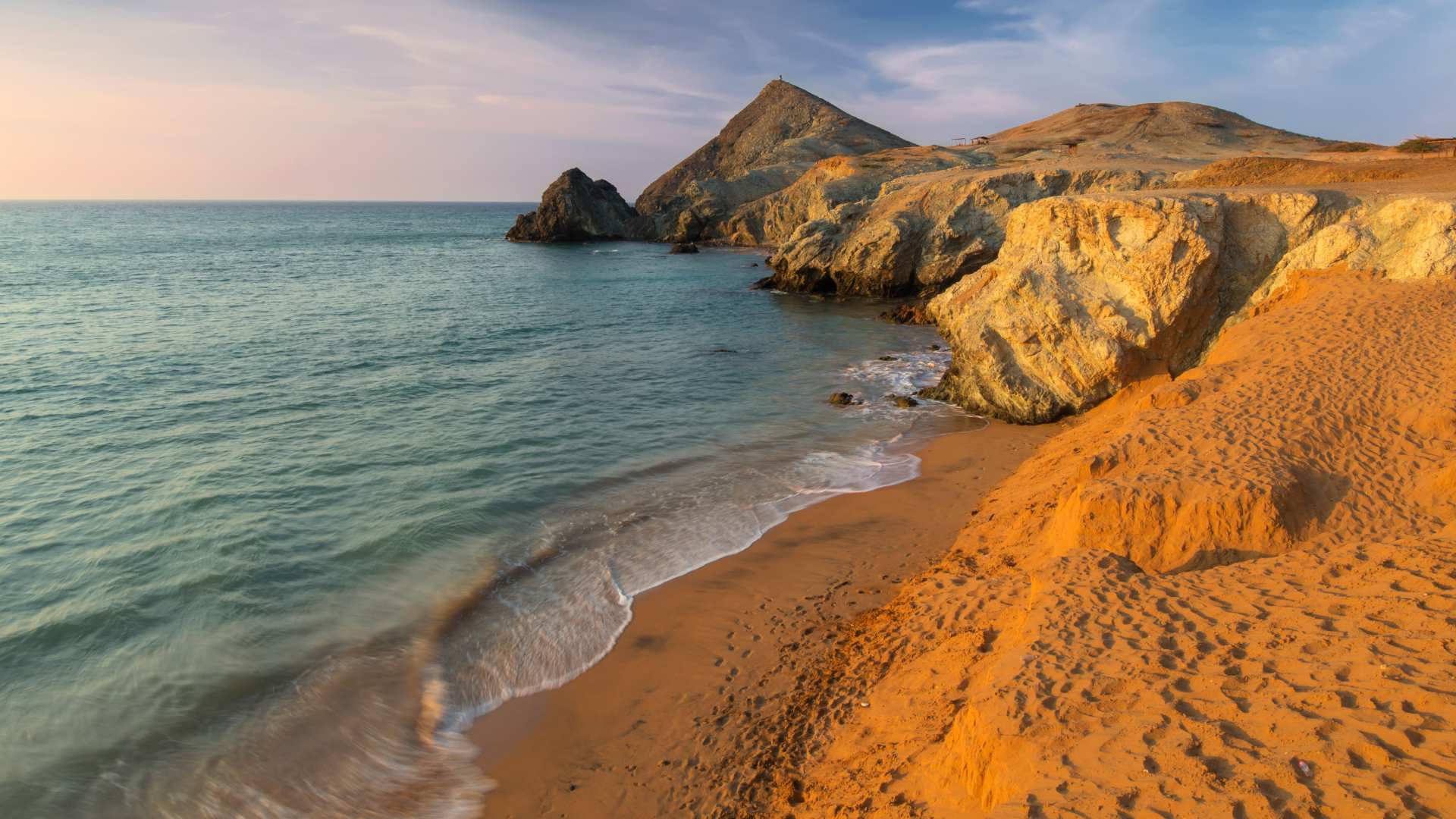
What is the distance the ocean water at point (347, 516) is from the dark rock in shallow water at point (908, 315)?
1878mm

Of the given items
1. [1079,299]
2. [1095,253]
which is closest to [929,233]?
[1095,253]

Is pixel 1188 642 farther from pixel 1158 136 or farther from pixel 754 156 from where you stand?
pixel 754 156

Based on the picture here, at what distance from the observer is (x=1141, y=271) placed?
1470 centimetres

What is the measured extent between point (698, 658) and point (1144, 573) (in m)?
4.78

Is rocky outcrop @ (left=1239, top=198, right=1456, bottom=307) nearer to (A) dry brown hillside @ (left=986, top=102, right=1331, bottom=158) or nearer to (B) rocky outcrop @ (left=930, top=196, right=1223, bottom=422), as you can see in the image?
(B) rocky outcrop @ (left=930, top=196, right=1223, bottom=422)

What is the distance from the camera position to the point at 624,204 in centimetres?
8069

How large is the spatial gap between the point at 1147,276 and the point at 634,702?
42.7 feet

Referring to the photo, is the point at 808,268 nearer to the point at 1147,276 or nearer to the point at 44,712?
the point at 1147,276

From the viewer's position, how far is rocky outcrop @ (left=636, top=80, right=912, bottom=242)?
236 ft

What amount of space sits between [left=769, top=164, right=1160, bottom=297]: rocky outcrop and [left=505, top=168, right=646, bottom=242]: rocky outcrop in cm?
4052

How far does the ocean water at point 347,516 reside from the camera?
7438 millimetres

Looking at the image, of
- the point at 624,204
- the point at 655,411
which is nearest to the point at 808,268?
the point at 655,411

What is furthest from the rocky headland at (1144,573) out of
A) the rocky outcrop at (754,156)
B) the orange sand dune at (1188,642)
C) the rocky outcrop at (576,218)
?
the rocky outcrop at (576,218)

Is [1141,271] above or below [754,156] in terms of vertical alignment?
below
